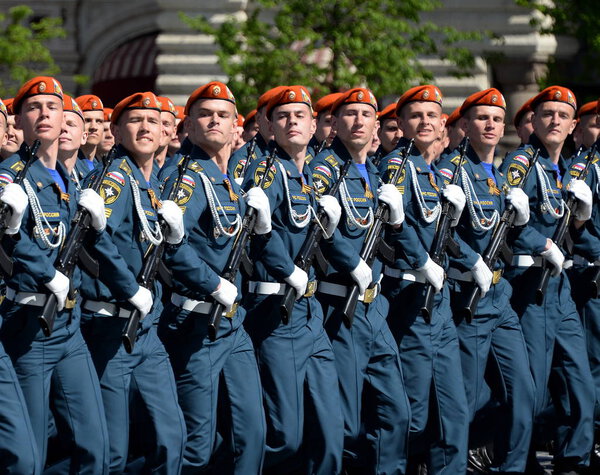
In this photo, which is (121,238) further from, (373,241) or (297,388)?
(373,241)

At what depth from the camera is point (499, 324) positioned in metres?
8.88

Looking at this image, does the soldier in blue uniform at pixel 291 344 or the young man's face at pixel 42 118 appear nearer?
the young man's face at pixel 42 118

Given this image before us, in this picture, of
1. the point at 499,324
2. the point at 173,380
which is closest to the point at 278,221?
the point at 173,380

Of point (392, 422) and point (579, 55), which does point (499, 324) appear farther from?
point (579, 55)

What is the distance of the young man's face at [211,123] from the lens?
25.6 feet

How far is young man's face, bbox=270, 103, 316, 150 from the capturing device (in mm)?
8115

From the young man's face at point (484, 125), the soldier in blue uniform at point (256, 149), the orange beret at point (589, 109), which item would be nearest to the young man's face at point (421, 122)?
the young man's face at point (484, 125)

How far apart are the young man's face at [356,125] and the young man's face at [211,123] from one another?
815 mm

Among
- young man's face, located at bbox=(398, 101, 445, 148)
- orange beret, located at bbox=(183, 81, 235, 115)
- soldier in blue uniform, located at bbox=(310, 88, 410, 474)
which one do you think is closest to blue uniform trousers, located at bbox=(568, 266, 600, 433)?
young man's face, located at bbox=(398, 101, 445, 148)

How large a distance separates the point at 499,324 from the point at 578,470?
3.20 ft

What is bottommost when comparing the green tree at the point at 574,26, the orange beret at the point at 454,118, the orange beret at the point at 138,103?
the orange beret at the point at 138,103

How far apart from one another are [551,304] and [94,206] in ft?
10.4

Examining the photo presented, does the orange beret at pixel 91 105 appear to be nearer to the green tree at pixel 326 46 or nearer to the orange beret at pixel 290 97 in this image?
the orange beret at pixel 290 97

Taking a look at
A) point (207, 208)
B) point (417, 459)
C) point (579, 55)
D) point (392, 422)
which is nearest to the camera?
point (207, 208)
